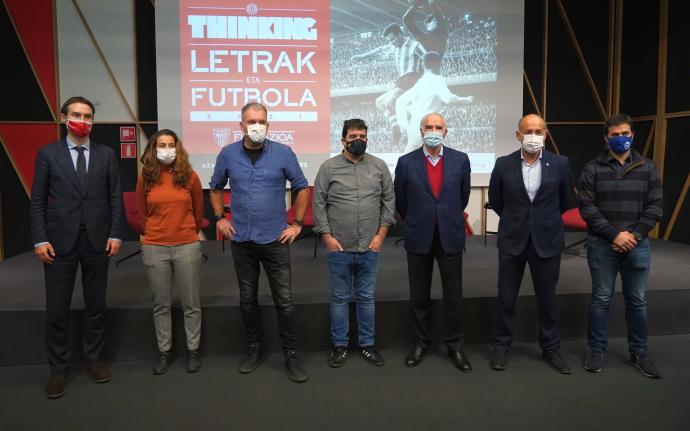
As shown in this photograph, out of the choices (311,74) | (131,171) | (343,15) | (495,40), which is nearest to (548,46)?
(495,40)

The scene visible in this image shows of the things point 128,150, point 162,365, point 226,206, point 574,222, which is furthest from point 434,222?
point 128,150

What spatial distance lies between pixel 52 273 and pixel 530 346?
286 centimetres

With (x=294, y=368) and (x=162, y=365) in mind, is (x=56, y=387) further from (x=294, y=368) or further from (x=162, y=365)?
(x=294, y=368)

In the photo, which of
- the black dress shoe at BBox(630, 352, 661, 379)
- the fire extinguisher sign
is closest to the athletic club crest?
the fire extinguisher sign

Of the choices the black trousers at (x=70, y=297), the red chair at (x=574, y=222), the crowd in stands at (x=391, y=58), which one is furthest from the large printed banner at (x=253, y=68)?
the black trousers at (x=70, y=297)

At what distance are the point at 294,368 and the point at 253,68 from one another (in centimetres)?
378

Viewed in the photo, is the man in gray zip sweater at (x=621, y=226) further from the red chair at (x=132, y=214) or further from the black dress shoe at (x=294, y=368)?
the red chair at (x=132, y=214)

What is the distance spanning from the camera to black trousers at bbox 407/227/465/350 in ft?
8.63

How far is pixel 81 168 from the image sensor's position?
2.39 metres

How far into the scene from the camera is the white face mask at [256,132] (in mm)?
2434

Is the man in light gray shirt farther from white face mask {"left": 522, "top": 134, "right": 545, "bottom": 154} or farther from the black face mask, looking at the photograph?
white face mask {"left": 522, "top": 134, "right": 545, "bottom": 154}

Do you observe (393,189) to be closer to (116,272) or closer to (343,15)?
(116,272)

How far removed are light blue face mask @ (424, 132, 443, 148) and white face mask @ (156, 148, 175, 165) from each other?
1.41 meters

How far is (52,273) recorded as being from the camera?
7.79 feet
